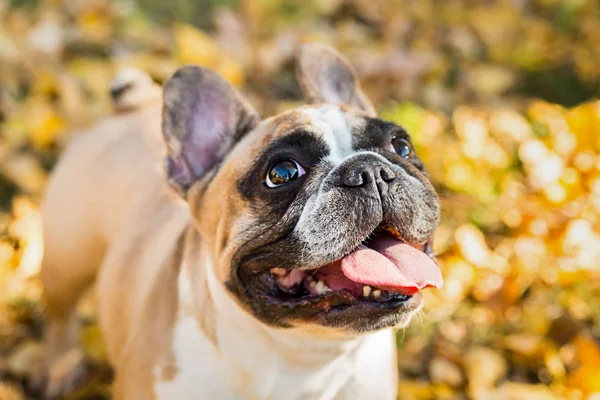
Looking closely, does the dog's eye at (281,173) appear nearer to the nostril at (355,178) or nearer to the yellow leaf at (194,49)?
the nostril at (355,178)

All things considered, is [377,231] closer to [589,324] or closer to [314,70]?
[314,70]

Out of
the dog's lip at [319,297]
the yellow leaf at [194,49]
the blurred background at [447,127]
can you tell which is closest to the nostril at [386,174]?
the dog's lip at [319,297]

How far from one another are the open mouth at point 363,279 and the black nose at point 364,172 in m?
0.15

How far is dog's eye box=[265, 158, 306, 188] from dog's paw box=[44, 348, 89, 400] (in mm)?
1678

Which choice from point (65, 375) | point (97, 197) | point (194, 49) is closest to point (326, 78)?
point (97, 197)

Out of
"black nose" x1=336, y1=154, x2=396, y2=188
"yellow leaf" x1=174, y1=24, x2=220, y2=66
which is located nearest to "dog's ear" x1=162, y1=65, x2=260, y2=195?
"black nose" x1=336, y1=154, x2=396, y2=188

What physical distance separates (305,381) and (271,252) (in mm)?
482

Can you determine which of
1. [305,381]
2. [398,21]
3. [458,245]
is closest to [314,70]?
[305,381]

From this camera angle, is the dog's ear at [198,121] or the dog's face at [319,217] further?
the dog's ear at [198,121]

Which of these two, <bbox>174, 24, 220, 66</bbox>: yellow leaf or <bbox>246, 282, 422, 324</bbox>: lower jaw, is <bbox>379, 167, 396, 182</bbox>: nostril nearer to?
<bbox>246, 282, 422, 324</bbox>: lower jaw

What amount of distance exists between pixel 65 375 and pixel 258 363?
144 centimetres

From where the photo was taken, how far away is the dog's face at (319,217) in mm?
2004

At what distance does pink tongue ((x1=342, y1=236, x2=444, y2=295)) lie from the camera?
6.47 ft

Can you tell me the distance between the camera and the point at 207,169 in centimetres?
256
